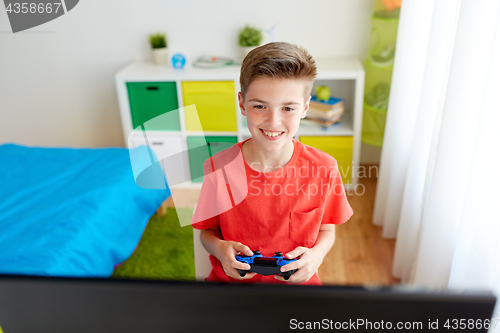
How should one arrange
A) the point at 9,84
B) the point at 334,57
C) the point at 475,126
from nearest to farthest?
the point at 475,126
the point at 334,57
the point at 9,84

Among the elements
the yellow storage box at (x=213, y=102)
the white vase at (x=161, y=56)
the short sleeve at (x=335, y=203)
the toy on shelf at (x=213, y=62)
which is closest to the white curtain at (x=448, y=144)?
the short sleeve at (x=335, y=203)

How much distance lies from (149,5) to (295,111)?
204 centimetres

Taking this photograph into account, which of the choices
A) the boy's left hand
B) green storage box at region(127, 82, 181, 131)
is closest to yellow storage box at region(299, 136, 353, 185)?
green storage box at region(127, 82, 181, 131)

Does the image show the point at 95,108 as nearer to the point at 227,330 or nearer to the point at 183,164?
the point at 183,164

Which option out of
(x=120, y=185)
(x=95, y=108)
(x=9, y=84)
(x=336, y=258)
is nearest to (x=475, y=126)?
(x=336, y=258)

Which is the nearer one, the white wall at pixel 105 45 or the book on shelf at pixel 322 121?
the book on shelf at pixel 322 121

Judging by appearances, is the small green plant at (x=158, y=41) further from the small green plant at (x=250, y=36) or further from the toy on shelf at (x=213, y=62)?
the small green plant at (x=250, y=36)

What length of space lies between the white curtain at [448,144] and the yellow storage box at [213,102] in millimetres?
808

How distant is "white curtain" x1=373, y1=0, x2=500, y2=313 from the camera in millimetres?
919

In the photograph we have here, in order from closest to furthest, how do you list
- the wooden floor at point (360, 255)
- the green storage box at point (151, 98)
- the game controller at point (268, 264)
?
the game controller at point (268, 264) → the wooden floor at point (360, 255) → the green storage box at point (151, 98)

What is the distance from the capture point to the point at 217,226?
0.82 m

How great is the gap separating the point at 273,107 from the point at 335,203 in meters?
0.27

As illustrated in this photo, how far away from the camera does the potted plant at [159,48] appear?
2.32 metres

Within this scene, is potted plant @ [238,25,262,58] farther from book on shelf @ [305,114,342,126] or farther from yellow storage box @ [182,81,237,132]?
book on shelf @ [305,114,342,126]
